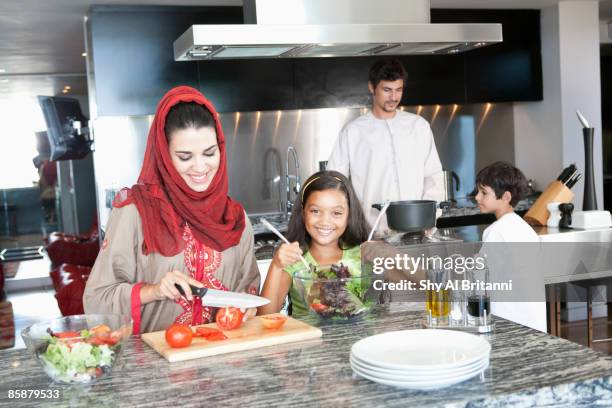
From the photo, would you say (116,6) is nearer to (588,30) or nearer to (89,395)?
(588,30)

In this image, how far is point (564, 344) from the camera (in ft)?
5.63

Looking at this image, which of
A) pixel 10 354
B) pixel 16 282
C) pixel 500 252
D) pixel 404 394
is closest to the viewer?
pixel 404 394

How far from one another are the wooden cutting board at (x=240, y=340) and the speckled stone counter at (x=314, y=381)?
0.02 meters

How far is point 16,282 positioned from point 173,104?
6.94 meters

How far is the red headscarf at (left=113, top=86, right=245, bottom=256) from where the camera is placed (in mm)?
2135

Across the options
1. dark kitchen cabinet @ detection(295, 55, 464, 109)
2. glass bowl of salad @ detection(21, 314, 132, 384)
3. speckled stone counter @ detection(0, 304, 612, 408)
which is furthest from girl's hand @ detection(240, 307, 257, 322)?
dark kitchen cabinet @ detection(295, 55, 464, 109)

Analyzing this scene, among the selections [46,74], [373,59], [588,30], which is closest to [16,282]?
[46,74]

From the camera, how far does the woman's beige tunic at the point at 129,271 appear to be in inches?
81.7

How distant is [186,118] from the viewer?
2117 mm

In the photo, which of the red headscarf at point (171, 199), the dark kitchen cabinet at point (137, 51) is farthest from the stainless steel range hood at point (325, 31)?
the dark kitchen cabinet at point (137, 51)

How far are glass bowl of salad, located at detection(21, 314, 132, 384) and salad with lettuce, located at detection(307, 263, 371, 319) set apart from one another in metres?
0.53

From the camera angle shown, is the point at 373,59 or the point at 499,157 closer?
the point at 373,59

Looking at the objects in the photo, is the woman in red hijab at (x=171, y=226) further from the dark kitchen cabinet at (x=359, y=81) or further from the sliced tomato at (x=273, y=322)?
the dark kitchen cabinet at (x=359, y=81)

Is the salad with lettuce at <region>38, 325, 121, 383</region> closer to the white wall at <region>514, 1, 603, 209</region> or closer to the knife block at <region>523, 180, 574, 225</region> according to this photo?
the knife block at <region>523, 180, 574, 225</region>
